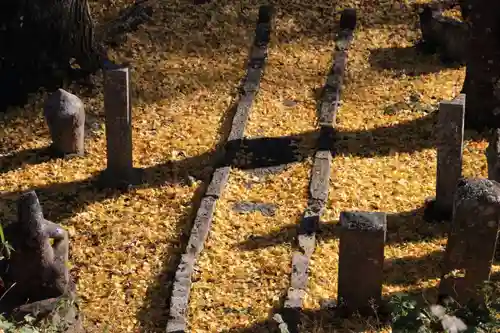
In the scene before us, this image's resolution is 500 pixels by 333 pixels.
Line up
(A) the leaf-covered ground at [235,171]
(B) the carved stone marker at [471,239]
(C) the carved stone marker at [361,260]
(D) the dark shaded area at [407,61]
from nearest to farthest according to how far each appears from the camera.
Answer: (B) the carved stone marker at [471,239] < (C) the carved stone marker at [361,260] < (A) the leaf-covered ground at [235,171] < (D) the dark shaded area at [407,61]

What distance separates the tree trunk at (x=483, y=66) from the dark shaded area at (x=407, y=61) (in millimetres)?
1636

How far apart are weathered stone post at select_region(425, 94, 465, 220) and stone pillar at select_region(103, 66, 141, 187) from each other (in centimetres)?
352

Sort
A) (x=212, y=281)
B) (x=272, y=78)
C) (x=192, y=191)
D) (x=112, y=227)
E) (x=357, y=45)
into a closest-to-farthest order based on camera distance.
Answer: (x=212, y=281), (x=112, y=227), (x=192, y=191), (x=272, y=78), (x=357, y=45)

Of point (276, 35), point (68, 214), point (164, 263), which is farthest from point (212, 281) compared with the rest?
point (276, 35)

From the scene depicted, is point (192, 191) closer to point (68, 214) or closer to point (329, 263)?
point (68, 214)

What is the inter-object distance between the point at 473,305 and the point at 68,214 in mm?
5962

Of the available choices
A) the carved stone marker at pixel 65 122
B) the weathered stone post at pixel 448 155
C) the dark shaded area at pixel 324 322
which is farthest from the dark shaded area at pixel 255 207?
the carved stone marker at pixel 65 122

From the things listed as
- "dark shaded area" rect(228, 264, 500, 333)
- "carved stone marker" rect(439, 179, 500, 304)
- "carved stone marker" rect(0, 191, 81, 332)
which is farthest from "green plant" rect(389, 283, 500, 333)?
"carved stone marker" rect(0, 191, 81, 332)

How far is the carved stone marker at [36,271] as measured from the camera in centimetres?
828

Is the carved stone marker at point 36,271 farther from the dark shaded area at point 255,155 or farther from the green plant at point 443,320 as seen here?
the green plant at point 443,320

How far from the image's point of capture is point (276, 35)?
48.9 feet

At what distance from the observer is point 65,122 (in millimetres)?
11430

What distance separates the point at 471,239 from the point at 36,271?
3937 millimetres

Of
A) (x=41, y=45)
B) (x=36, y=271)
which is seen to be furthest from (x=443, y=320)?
(x=41, y=45)
